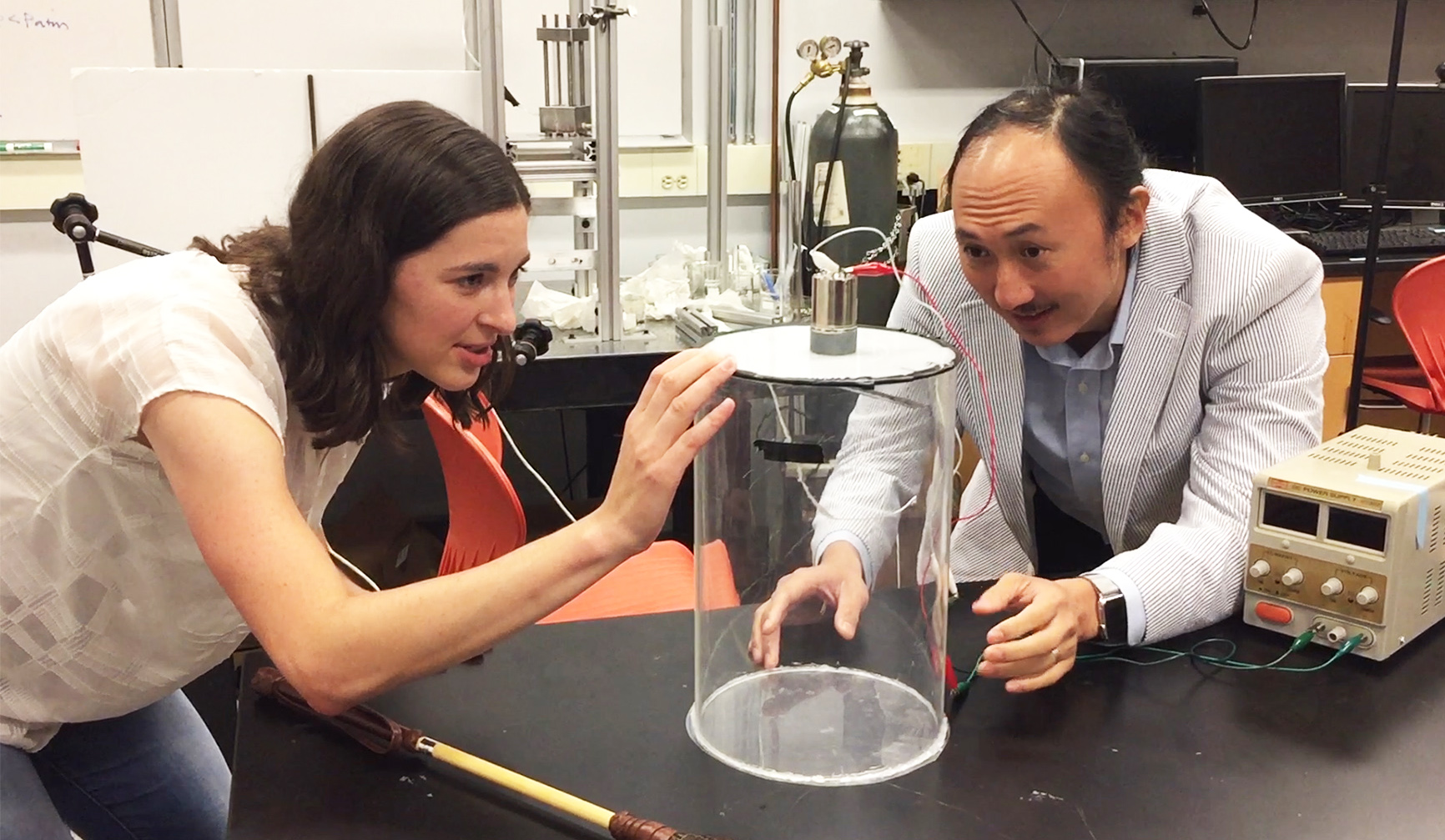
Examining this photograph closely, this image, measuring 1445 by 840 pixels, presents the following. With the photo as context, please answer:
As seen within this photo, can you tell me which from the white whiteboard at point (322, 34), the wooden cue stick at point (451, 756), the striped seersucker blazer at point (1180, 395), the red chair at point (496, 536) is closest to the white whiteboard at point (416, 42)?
the white whiteboard at point (322, 34)

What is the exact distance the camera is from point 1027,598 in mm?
1020

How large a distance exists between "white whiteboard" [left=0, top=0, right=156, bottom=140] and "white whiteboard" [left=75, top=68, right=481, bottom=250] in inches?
26.0

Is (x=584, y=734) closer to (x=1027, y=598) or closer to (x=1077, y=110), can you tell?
(x=1027, y=598)

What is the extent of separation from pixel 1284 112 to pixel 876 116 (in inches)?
53.2

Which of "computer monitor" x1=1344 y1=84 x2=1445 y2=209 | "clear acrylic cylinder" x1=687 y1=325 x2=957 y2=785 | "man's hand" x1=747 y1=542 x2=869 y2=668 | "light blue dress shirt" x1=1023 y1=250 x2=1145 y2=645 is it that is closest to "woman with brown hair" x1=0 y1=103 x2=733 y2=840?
"clear acrylic cylinder" x1=687 y1=325 x2=957 y2=785

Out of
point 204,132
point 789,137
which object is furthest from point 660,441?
point 789,137

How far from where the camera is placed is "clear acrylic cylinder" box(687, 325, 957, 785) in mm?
871

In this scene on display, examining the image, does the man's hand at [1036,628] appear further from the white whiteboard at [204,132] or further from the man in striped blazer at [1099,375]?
the white whiteboard at [204,132]

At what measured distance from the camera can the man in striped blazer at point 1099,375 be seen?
109cm

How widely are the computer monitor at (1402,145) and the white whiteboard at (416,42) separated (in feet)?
6.20

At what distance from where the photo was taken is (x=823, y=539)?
1.15m

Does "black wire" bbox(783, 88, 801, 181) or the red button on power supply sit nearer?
the red button on power supply

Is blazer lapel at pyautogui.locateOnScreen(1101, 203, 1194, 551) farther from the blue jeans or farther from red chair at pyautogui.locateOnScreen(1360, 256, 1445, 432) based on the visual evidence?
red chair at pyautogui.locateOnScreen(1360, 256, 1445, 432)

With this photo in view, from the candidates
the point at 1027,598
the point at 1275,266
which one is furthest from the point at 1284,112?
the point at 1027,598
